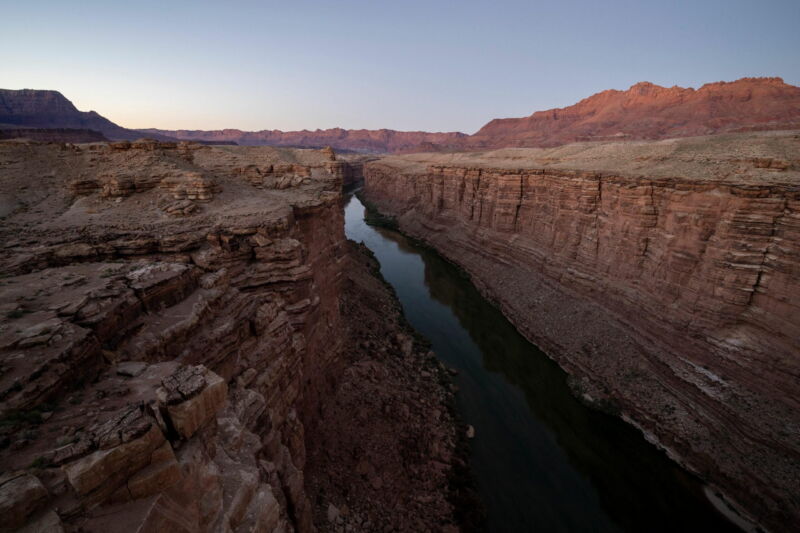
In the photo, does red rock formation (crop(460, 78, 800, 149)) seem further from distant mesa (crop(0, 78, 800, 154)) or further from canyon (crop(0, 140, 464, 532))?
canyon (crop(0, 140, 464, 532))

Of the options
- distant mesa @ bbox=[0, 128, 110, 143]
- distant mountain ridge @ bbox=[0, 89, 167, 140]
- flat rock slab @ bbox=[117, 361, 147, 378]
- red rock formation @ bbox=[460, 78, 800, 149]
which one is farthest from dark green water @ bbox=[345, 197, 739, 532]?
distant mountain ridge @ bbox=[0, 89, 167, 140]

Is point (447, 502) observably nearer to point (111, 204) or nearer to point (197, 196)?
point (197, 196)

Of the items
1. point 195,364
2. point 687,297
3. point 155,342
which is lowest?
point 687,297

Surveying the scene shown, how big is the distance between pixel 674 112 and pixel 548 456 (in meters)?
96.0

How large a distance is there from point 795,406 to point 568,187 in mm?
16127

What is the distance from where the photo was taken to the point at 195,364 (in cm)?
710

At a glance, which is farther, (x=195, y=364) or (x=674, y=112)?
(x=674, y=112)

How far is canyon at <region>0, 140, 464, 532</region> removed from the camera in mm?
3951

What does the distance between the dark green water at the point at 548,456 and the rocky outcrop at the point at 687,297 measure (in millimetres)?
931

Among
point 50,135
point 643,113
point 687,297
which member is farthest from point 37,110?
point 643,113

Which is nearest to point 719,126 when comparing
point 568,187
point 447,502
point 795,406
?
point 568,187

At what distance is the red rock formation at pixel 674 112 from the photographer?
6366cm

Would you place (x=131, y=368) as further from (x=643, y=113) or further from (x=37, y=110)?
(x=37, y=110)

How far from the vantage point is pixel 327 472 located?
36.1 ft
